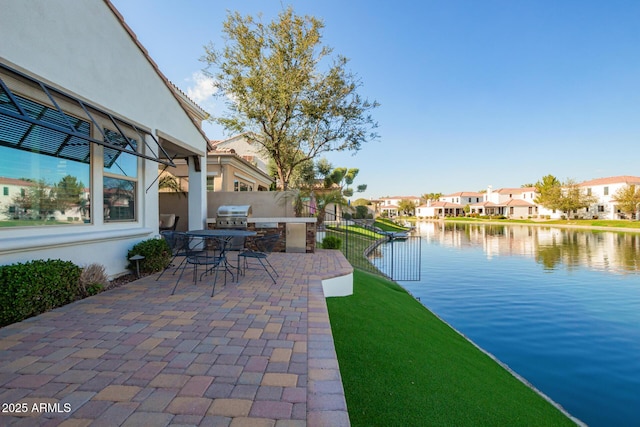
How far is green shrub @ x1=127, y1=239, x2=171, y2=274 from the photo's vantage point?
5.81m

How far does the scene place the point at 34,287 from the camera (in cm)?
356

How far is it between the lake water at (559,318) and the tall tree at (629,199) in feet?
121

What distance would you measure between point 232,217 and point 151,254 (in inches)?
139

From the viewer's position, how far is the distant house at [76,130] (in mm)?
3766

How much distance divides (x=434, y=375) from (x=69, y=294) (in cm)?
495

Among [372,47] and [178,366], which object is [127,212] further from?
[372,47]

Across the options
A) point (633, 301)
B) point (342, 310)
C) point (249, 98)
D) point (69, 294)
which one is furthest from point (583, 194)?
Answer: point (69, 294)

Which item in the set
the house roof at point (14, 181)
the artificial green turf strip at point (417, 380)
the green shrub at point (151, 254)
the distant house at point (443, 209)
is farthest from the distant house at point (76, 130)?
the distant house at point (443, 209)

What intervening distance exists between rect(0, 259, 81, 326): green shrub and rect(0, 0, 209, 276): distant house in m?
0.34

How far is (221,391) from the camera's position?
6.98ft

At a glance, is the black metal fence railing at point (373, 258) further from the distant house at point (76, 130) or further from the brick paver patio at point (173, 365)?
the brick paver patio at point (173, 365)

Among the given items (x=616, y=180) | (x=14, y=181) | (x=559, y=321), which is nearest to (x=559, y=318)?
(x=559, y=321)

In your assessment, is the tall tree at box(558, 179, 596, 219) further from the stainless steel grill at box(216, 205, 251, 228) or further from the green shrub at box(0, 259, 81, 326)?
the green shrub at box(0, 259, 81, 326)

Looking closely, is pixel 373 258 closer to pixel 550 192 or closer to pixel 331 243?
pixel 331 243
